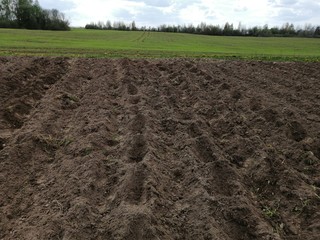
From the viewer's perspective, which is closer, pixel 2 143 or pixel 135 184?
pixel 135 184

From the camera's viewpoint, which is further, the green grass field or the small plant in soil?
the green grass field

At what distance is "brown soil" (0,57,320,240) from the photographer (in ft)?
17.3

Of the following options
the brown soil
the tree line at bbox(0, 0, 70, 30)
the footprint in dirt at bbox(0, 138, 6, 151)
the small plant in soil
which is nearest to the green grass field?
the brown soil

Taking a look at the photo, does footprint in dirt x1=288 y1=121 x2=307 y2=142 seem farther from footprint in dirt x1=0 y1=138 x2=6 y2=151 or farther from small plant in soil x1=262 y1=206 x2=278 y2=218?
footprint in dirt x1=0 y1=138 x2=6 y2=151

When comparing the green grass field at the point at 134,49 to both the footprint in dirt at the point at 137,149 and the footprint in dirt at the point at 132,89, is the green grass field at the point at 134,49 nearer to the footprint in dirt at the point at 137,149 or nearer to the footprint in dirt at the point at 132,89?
the footprint in dirt at the point at 132,89

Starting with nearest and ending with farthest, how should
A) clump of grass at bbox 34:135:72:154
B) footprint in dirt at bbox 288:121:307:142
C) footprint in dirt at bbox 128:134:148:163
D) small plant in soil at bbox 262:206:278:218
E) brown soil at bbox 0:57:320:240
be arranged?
brown soil at bbox 0:57:320:240
small plant in soil at bbox 262:206:278:218
footprint in dirt at bbox 128:134:148:163
clump of grass at bbox 34:135:72:154
footprint in dirt at bbox 288:121:307:142

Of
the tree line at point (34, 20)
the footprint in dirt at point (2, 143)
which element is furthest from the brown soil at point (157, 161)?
the tree line at point (34, 20)

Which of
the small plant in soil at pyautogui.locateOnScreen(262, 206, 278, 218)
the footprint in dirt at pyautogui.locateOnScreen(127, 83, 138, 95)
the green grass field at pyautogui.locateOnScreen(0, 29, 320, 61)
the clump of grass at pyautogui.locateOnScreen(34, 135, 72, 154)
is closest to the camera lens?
the small plant in soil at pyautogui.locateOnScreen(262, 206, 278, 218)

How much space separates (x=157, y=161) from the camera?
7.14 m

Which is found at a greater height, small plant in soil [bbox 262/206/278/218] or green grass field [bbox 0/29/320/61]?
small plant in soil [bbox 262/206/278/218]

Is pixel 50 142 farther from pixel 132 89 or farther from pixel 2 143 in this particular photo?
pixel 132 89

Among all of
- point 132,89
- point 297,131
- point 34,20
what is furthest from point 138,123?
point 34,20

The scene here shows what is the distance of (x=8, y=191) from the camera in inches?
244

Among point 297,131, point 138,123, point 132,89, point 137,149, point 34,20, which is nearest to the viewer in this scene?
point 137,149
